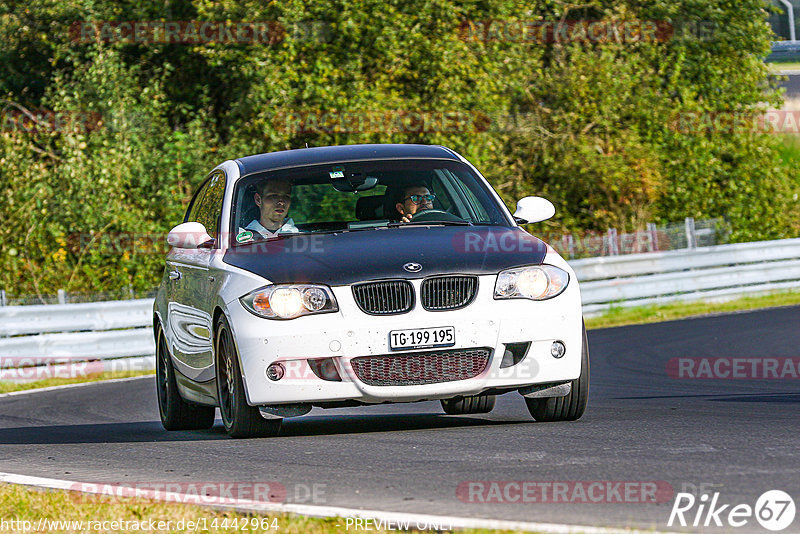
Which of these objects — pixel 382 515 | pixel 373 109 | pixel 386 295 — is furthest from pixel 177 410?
pixel 373 109

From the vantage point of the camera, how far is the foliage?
25672mm

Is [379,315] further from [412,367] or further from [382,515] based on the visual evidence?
[382,515]

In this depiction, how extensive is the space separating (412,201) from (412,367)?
1650 mm

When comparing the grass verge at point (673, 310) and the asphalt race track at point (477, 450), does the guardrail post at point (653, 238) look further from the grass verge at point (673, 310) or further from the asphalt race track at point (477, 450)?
the asphalt race track at point (477, 450)

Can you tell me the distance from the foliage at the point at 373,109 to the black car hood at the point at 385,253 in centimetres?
1672

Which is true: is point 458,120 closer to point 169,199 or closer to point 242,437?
point 169,199

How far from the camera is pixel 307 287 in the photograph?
749 cm

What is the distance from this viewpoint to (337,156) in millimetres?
9055

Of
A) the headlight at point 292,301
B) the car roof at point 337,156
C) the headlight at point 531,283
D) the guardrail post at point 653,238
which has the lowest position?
the guardrail post at point 653,238

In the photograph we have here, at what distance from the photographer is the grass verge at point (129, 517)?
16.7ft

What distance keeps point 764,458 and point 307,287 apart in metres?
2.55

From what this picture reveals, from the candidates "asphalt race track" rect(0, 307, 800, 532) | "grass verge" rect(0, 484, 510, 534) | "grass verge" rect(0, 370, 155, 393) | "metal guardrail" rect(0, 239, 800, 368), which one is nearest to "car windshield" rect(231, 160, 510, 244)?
"asphalt race track" rect(0, 307, 800, 532)

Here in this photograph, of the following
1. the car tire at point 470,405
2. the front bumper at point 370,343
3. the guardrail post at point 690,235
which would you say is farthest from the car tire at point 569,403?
the guardrail post at point 690,235

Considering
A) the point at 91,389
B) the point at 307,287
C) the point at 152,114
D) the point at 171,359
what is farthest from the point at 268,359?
the point at 152,114
